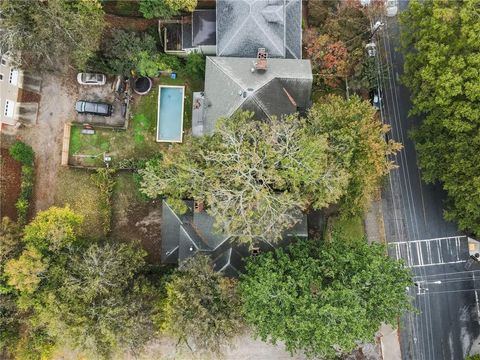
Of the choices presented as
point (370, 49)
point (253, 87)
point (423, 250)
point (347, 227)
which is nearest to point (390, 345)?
point (423, 250)

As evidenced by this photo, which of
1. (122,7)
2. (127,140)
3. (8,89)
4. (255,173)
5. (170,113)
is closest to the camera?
(255,173)

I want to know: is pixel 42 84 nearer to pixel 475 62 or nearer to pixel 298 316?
pixel 298 316

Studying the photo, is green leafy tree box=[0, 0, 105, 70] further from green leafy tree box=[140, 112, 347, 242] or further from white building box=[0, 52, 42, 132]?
green leafy tree box=[140, 112, 347, 242]

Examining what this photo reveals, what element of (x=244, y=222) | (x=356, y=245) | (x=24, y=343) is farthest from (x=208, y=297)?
(x=24, y=343)

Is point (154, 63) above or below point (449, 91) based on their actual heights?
above

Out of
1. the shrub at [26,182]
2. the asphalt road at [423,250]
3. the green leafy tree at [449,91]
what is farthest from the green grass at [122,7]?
the green leafy tree at [449,91]

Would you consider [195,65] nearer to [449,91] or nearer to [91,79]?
[91,79]

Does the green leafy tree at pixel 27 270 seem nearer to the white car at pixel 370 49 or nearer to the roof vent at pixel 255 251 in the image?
the roof vent at pixel 255 251
